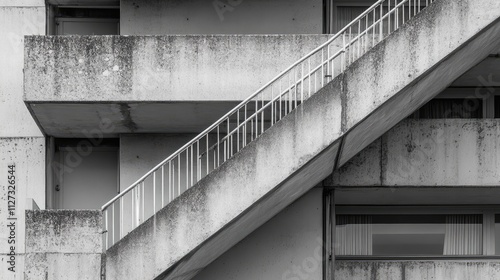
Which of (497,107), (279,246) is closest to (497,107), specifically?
(497,107)

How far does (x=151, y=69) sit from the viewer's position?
1811 cm

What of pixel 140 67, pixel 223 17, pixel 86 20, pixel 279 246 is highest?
pixel 86 20

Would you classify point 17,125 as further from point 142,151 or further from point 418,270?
point 418,270

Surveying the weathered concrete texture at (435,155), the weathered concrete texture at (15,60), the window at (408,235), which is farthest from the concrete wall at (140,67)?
the window at (408,235)

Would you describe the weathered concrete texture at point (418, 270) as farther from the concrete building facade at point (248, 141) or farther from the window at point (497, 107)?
the window at point (497, 107)

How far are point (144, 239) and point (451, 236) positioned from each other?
642 centimetres

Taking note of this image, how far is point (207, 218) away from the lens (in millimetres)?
16281

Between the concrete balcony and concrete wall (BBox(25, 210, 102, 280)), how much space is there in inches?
90.9

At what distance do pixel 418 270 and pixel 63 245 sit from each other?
626 centimetres

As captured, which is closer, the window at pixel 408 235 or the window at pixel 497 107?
the window at pixel 408 235

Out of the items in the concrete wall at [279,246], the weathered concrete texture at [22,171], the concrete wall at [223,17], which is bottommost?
the concrete wall at [279,246]

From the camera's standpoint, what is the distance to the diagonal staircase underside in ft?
53.0

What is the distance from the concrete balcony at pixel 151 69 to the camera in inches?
709

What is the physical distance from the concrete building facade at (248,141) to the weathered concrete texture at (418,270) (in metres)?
0.03
